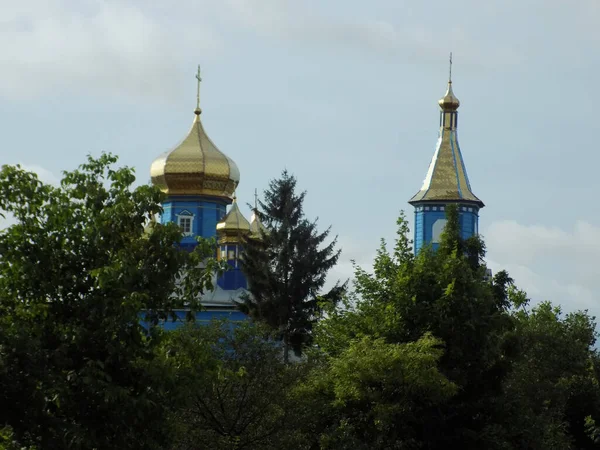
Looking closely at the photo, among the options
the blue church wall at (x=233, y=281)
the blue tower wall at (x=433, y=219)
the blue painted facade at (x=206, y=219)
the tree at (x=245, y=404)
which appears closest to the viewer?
the tree at (x=245, y=404)

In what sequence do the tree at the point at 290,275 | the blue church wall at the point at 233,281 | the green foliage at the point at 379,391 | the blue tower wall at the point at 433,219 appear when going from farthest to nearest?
the blue tower wall at the point at 433,219, the blue church wall at the point at 233,281, the tree at the point at 290,275, the green foliage at the point at 379,391

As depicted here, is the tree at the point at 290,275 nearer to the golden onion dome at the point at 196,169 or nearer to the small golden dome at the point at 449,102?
the golden onion dome at the point at 196,169

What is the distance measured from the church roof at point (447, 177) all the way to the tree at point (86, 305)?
159 ft

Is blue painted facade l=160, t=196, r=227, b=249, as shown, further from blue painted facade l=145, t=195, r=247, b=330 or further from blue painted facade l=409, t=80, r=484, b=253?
blue painted facade l=409, t=80, r=484, b=253

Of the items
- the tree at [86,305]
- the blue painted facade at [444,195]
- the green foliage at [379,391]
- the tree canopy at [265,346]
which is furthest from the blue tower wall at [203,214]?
the tree at [86,305]

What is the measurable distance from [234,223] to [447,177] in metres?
16.4

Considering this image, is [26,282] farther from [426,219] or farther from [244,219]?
[426,219]

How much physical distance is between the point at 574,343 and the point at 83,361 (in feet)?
67.9

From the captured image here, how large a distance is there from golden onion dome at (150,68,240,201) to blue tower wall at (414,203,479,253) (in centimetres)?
1458

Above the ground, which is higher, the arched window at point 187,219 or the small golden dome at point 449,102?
the small golden dome at point 449,102

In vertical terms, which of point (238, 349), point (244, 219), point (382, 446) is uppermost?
point (244, 219)

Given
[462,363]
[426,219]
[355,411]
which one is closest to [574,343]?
[462,363]

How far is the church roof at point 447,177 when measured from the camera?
2589 inches

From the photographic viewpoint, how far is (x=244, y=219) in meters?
53.2
